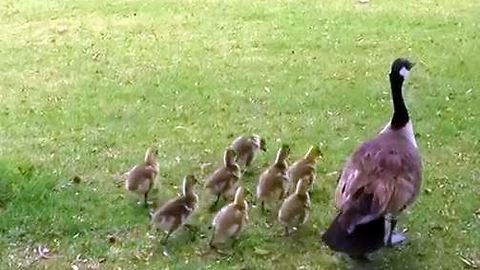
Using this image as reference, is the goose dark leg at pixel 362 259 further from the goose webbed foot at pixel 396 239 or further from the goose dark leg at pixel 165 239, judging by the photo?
the goose dark leg at pixel 165 239

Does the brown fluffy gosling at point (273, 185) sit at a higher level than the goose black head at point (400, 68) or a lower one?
lower

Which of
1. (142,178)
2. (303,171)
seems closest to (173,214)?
(142,178)

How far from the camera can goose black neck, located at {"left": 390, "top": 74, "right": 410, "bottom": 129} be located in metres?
6.29

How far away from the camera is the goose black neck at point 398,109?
6.29m

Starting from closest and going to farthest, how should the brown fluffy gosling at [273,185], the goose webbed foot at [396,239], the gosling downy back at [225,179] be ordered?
the goose webbed foot at [396,239]
the brown fluffy gosling at [273,185]
the gosling downy back at [225,179]

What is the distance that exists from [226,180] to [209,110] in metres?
2.38

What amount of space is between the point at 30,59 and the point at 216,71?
229 cm

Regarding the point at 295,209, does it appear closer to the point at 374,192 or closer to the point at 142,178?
the point at 374,192

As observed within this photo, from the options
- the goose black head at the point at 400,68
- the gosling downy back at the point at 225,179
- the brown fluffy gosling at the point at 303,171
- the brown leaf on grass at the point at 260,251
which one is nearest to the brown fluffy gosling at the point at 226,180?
the gosling downy back at the point at 225,179

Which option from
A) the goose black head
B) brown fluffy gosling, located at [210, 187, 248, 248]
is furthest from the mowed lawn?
the goose black head

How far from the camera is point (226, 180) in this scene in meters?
6.63

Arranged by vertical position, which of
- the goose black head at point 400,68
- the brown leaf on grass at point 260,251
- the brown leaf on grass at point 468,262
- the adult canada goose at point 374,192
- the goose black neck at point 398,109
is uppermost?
the goose black head at point 400,68

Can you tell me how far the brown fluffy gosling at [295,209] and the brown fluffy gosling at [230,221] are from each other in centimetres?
26

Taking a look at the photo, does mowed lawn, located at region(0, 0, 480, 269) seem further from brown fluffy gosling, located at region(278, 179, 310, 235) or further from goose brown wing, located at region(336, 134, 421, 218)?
goose brown wing, located at region(336, 134, 421, 218)
